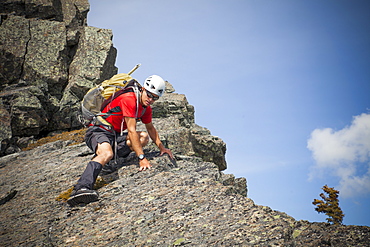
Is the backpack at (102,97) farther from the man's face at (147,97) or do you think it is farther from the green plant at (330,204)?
the green plant at (330,204)

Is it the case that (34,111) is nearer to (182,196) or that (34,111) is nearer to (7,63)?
(7,63)

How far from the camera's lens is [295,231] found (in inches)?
244

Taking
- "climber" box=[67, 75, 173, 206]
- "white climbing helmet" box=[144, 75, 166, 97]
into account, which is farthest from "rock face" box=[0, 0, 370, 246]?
"white climbing helmet" box=[144, 75, 166, 97]

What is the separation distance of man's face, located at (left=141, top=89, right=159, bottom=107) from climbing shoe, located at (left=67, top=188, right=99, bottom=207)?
12.2 ft

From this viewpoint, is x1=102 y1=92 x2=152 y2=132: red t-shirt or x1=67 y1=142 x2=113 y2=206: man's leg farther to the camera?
x1=102 y1=92 x2=152 y2=132: red t-shirt

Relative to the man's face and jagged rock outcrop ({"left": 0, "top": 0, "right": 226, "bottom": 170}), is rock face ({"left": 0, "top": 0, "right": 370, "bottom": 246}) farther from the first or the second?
the man's face

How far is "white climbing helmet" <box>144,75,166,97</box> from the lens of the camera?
10.6m

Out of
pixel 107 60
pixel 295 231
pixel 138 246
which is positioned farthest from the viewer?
pixel 107 60

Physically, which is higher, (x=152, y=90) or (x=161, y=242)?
(x=152, y=90)

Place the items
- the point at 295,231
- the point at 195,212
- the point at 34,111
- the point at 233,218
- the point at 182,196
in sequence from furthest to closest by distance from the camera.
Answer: the point at 34,111 < the point at 182,196 < the point at 195,212 < the point at 233,218 < the point at 295,231

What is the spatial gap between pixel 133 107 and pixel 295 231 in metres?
6.70

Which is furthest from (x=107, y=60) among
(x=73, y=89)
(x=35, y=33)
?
(x=35, y=33)

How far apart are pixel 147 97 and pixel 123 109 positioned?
1055 mm

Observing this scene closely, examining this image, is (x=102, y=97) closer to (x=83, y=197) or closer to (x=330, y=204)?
(x=83, y=197)
